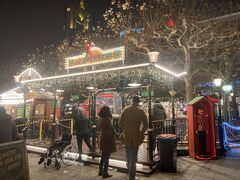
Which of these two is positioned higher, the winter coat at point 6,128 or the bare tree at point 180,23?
the bare tree at point 180,23

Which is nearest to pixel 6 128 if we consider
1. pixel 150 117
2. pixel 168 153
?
pixel 150 117

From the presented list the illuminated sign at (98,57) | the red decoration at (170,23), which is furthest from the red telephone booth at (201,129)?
the red decoration at (170,23)

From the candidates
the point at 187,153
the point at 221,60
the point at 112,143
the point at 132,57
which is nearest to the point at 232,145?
the point at 187,153

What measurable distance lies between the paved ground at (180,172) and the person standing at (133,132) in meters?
0.99

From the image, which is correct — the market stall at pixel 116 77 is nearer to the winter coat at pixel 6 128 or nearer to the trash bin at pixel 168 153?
the trash bin at pixel 168 153

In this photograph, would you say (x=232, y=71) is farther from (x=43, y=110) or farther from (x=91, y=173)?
(x=91, y=173)

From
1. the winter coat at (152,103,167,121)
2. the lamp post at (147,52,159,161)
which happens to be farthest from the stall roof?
the winter coat at (152,103,167,121)

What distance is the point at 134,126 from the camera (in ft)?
19.3

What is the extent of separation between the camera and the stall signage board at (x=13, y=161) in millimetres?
4176

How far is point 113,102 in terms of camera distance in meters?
18.8

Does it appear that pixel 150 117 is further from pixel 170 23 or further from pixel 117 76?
pixel 170 23

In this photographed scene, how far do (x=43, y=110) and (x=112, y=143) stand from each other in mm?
11658

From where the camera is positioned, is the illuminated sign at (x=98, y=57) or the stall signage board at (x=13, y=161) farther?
the illuminated sign at (x=98, y=57)

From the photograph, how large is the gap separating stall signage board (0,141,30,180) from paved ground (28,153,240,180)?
217cm
